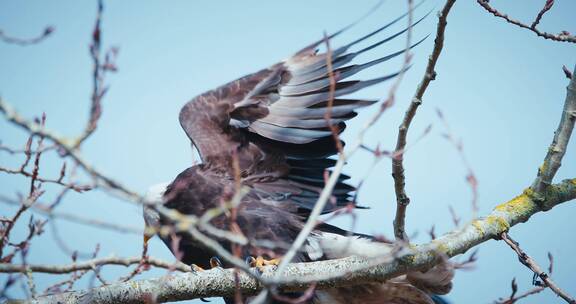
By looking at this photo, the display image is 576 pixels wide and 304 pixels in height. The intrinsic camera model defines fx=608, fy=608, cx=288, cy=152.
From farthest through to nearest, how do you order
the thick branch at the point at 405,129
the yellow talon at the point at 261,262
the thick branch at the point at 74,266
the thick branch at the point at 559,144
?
the yellow talon at the point at 261,262
the thick branch at the point at 559,144
the thick branch at the point at 405,129
the thick branch at the point at 74,266

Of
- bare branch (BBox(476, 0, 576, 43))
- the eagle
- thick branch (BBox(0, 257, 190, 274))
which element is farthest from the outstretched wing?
thick branch (BBox(0, 257, 190, 274))

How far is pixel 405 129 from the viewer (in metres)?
2.50

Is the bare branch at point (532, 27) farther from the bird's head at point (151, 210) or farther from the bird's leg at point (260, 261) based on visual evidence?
the bird's head at point (151, 210)

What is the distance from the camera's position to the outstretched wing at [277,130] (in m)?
3.86

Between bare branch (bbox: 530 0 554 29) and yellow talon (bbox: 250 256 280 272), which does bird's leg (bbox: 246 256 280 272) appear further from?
bare branch (bbox: 530 0 554 29)

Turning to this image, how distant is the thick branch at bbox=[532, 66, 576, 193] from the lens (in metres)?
2.91

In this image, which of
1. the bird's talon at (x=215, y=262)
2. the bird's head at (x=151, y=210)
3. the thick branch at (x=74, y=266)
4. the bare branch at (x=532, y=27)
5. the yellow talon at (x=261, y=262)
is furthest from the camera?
the bird's head at (x=151, y=210)

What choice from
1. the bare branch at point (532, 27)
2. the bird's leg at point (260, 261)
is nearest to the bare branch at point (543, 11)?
the bare branch at point (532, 27)

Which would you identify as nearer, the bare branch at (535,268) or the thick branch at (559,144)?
the bare branch at (535,268)

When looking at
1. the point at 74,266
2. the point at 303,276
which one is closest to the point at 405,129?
the point at 303,276

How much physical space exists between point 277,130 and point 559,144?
1657 mm

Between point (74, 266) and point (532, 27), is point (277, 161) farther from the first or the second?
point (74, 266)

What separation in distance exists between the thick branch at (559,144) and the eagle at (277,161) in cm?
97

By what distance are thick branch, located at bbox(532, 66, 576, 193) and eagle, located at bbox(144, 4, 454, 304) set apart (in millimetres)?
967
